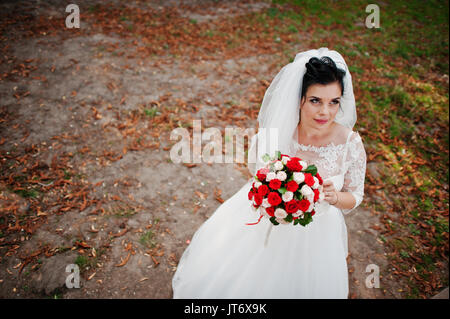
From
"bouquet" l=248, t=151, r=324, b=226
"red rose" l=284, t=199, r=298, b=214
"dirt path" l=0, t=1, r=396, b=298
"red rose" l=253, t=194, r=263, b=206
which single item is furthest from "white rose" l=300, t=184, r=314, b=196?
"dirt path" l=0, t=1, r=396, b=298

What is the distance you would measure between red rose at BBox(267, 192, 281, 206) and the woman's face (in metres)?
0.91

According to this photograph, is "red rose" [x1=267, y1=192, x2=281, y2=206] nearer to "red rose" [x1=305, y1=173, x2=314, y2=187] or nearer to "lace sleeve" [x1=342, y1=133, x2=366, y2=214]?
"red rose" [x1=305, y1=173, x2=314, y2=187]

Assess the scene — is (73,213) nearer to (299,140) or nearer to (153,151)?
(153,151)

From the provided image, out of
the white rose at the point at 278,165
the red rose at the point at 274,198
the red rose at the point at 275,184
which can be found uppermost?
the white rose at the point at 278,165

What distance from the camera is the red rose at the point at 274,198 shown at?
203 cm

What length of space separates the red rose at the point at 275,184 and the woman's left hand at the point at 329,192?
0.55 m

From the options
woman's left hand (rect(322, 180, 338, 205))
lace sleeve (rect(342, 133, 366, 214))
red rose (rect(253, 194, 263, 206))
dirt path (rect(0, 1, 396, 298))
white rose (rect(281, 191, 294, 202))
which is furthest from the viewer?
dirt path (rect(0, 1, 396, 298))

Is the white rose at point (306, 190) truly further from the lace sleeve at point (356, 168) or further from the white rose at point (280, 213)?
the lace sleeve at point (356, 168)

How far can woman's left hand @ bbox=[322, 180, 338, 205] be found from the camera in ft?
7.76

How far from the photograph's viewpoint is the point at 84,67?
643 centimetres

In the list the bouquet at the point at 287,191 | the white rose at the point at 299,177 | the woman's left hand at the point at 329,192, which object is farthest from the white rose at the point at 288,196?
the woman's left hand at the point at 329,192

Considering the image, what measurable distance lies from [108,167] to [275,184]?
11.5 ft

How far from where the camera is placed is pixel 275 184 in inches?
82.1
